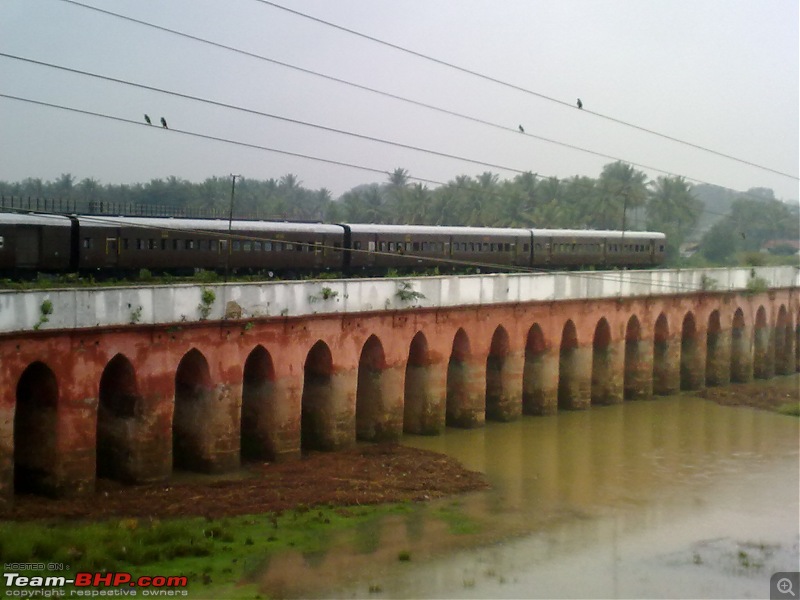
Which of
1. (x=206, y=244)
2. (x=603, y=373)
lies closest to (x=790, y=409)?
(x=603, y=373)

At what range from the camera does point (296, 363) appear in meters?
27.6

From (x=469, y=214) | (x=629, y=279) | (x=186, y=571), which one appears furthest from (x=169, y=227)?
(x=469, y=214)

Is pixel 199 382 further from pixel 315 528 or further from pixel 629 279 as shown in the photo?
pixel 629 279

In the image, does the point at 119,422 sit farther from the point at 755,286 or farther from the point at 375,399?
the point at 755,286

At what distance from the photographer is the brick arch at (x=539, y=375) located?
37.1m

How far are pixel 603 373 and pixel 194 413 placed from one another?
785 inches

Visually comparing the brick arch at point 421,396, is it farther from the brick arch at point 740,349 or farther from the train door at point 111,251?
the brick arch at point 740,349

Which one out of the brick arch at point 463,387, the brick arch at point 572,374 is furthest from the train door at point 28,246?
the brick arch at point 572,374

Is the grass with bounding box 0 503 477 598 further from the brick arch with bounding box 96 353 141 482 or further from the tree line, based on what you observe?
the tree line

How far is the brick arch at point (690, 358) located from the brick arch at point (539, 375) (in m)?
10.9

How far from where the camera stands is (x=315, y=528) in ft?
73.2

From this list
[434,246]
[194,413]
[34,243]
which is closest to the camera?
[194,413]

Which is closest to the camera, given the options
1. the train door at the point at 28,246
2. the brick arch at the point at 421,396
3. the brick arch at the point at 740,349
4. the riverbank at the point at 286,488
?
the riverbank at the point at 286,488

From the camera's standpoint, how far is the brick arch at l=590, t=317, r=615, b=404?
40.7 m
